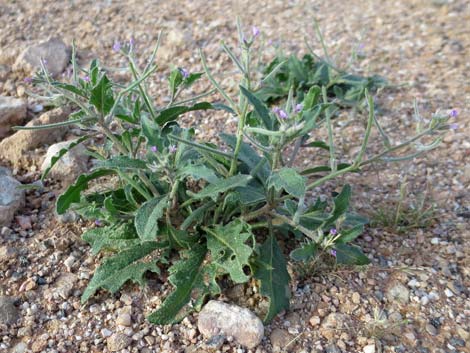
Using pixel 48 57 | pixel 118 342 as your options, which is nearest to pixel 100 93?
pixel 118 342

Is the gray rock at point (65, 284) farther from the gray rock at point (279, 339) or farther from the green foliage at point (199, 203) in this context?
the gray rock at point (279, 339)

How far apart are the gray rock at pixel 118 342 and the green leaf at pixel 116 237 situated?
37 cm

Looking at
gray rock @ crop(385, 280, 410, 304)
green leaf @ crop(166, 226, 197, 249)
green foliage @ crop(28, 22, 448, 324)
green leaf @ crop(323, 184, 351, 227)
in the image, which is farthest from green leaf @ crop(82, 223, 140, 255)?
gray rock @ crop(385, 280, 410, 304)

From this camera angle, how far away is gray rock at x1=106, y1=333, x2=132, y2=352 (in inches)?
88.5

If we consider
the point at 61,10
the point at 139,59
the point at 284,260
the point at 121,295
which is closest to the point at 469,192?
the point at 284,260

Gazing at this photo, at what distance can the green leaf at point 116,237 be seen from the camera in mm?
2455

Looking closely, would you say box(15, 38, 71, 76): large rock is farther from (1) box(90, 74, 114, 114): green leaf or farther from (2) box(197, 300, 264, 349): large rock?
(2) box(197, 300, 264, 349): large rock

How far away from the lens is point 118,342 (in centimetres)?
226

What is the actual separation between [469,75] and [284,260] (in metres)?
2.27

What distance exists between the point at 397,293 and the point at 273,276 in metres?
0.56

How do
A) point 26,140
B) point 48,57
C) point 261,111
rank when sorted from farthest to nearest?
point 48,57 → point 26,140 → point 261,111

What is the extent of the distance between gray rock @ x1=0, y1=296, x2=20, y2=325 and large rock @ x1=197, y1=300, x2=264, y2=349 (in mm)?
754

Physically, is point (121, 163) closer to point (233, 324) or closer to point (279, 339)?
point (233, 324)

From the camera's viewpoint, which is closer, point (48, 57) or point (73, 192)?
point (73, 192)
